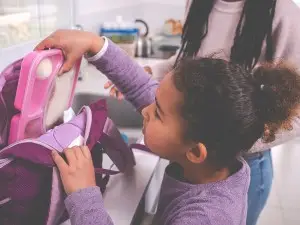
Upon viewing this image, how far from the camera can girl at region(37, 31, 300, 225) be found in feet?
2.16

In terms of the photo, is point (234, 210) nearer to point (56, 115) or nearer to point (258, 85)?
point (258, 85)

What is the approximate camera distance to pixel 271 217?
214 centimetres

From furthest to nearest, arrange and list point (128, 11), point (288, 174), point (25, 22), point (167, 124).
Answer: point (128, 11)
point (288, 174)
point (25, 22)
point (167, 124)

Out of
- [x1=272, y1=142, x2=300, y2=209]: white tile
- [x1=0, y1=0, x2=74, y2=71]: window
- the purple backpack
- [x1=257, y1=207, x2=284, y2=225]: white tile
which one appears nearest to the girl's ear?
the purple backpack

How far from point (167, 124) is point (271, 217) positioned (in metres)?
1.67

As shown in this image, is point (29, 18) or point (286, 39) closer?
point (286, 39)

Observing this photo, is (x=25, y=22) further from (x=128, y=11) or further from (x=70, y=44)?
(x=128, y=11)

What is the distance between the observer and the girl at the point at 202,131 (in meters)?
0.66

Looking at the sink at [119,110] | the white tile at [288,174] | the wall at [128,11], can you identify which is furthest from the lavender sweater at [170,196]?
the white tile at [288,174]

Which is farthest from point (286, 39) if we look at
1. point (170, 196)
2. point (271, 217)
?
point (271, 217)

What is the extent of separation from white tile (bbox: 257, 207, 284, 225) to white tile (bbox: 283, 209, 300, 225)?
2 cm

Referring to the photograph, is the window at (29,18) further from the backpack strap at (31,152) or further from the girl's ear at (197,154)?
the girl's ear at (197,154)

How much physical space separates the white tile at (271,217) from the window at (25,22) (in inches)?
59.3

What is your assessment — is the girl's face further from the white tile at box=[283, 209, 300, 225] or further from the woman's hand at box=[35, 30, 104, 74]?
the white tile at box=[283, 209, 300, 225]
